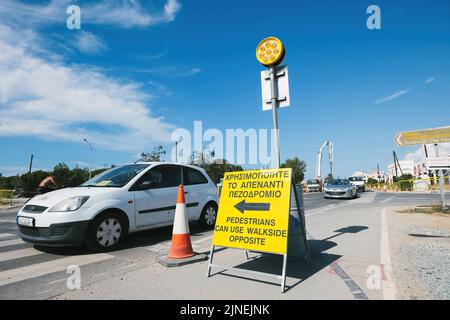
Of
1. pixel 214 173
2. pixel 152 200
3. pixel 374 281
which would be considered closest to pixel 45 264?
pixel 152 200

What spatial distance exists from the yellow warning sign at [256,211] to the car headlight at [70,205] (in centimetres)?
244

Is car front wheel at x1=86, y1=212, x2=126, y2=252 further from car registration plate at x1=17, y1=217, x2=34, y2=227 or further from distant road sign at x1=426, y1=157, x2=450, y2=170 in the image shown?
distant road sign at x1=426, y1=157, x2=450, y2=170

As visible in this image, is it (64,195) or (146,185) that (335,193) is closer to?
(146,185)

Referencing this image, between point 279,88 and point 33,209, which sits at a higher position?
point 279,88

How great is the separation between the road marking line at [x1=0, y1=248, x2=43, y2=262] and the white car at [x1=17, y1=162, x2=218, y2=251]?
0.33 metres

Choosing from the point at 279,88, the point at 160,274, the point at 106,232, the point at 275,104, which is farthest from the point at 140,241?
the point at 279,88

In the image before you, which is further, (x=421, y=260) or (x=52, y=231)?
(x=52, y=231)

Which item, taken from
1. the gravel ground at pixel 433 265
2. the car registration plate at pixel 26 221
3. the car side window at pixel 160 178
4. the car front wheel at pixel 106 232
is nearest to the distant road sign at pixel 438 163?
the gravel ground at pixel 433 265

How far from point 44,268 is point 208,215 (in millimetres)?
3839

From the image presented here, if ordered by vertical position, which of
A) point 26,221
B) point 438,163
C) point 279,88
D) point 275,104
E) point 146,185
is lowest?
point 26,221

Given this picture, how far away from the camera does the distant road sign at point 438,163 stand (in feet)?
36.0

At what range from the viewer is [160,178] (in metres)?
6.31
